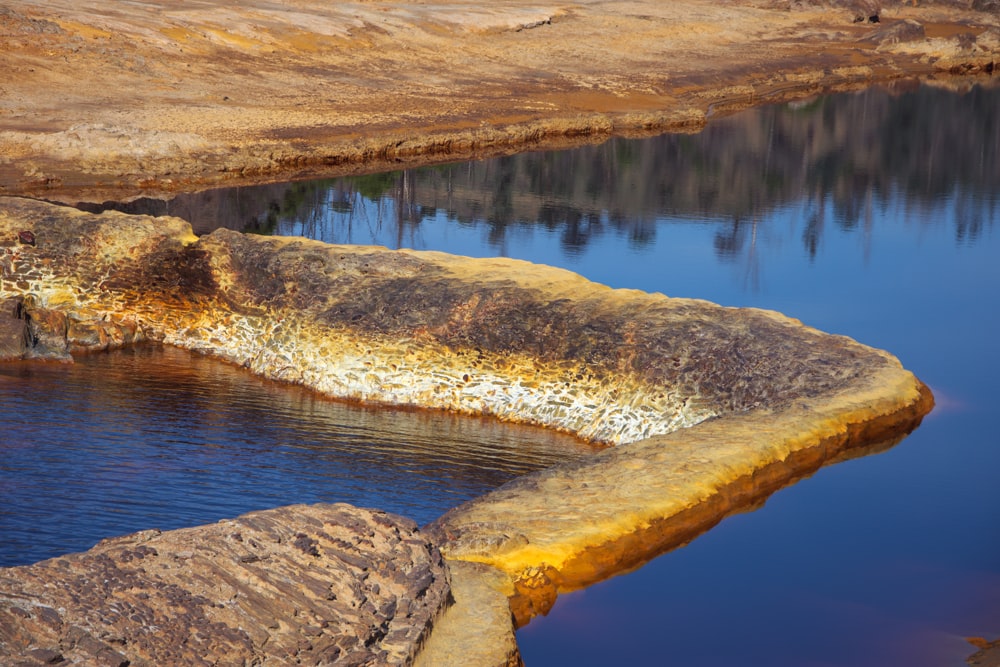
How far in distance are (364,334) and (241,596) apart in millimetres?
8533

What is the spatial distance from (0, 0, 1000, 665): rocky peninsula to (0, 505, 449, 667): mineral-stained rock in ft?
0.06

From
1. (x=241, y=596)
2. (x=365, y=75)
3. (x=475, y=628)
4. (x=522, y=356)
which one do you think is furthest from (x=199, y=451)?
(x=365, y=75)

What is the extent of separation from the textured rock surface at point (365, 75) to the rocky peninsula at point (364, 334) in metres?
0.12

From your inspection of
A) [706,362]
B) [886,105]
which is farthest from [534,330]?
[886,105]

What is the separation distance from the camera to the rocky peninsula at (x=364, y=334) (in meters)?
7.95

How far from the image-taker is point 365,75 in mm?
37812

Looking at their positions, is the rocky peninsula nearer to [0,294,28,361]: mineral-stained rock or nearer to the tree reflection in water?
[0,294,28,361]: mineral-stained rock

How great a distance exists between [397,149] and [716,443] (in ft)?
65.8

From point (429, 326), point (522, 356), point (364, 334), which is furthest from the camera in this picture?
point (364, 334)

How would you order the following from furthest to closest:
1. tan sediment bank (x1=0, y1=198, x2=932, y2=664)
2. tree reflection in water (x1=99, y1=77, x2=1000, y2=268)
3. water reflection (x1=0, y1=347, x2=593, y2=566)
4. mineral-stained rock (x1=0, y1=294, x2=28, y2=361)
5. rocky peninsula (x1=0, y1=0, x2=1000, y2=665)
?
1. tree reflection in water (x1=99, y1=77, x2=1000, y2=268)
2. mineral-stained rock (x1=0, y1=294, x2=28, y2=361)
3. water reflection (x1=0, y1=347, x2=593, y2=566)
4. tan sediment bank (x1=0, y1=198, x2=932, y2=664)
5. rocky peninsula (x1=0, y1=0, x2=1000, y2=665)

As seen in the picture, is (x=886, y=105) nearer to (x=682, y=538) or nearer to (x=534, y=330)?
(x=534, y=330)

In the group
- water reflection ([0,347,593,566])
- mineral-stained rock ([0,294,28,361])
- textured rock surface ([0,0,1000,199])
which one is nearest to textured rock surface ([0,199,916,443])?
water reflection ([0,347,593,566])

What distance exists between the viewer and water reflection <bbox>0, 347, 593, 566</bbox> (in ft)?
37.9

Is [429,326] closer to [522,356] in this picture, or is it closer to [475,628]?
[522,356]
